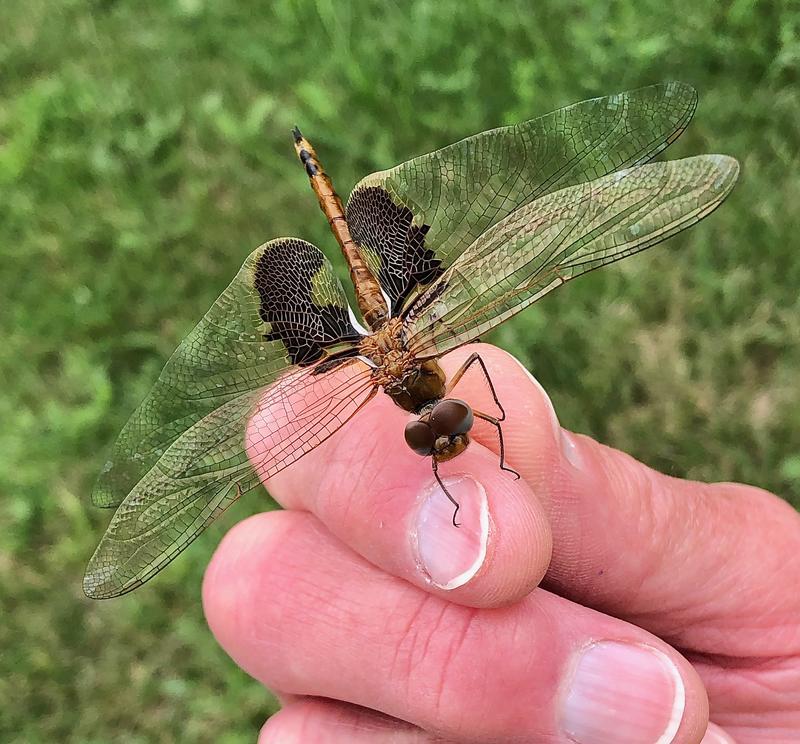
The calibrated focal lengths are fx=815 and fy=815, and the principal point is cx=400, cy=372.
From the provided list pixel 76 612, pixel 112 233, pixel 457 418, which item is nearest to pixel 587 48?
pixel 112 233

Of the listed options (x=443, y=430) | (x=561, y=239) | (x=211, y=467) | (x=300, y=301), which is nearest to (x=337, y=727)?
(x=211, y=467)

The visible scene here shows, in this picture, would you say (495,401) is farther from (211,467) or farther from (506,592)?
(211,467)

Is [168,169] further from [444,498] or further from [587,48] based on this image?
[444,498]

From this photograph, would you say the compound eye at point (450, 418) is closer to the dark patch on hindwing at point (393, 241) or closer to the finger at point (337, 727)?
the dark patch on hindwing at point (393, 241)

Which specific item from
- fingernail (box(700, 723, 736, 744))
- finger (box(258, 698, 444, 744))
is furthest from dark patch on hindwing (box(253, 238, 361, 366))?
fingernail (box(700, 723, 736, 744))

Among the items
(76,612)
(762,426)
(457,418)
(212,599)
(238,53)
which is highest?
(238,53)

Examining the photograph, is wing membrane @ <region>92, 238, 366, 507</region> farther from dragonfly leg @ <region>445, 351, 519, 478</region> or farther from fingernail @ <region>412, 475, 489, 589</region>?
fingernail @ <region>412, 475, 489, 589</region>

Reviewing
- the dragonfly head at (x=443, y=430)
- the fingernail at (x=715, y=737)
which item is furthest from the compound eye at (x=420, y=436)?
the fingernail at (x=715, y=737)
